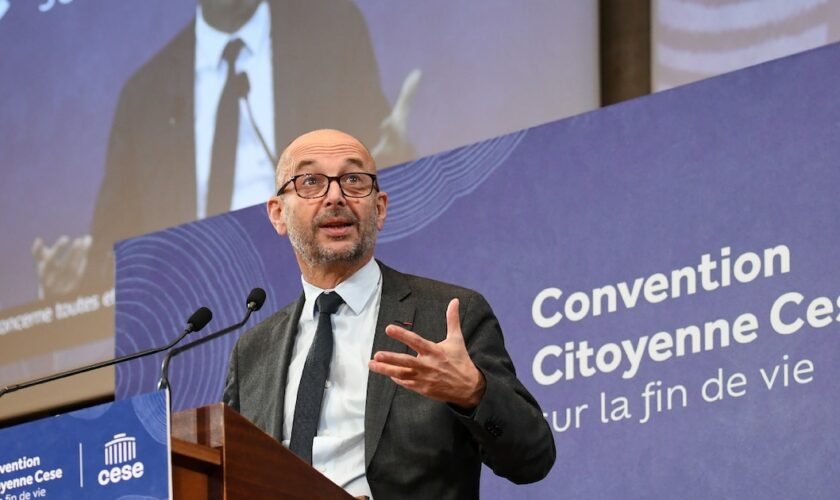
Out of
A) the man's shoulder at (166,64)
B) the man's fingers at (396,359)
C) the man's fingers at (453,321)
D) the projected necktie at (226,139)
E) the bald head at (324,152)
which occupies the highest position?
the man's shoulder at (166,64)

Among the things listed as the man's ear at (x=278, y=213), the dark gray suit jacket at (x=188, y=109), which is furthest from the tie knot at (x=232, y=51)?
the man's ear at (x=278, y=213)

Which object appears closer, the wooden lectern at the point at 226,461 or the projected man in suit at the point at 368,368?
→ the wooden lectern at the point at 226,461

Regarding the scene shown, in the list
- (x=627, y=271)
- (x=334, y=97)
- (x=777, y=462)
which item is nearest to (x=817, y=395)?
(x=777, y=462)

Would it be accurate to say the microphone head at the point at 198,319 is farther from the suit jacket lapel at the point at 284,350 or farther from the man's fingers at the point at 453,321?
the man's fingers at the point at 453,321

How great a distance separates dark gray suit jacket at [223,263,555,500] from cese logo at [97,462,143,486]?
2.14ft

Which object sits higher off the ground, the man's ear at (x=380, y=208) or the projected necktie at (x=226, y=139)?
the projected necktie at (x=226, y=139)

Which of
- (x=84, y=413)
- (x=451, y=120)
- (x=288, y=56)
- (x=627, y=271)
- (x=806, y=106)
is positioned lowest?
(x=84, y=413)

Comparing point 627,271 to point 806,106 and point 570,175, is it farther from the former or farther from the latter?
point 806,106

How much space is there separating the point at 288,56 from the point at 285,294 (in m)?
1.68

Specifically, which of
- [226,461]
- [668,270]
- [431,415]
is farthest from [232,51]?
[226,461]

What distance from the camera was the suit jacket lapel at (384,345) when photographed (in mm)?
2809

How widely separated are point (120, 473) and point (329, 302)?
3.02ft

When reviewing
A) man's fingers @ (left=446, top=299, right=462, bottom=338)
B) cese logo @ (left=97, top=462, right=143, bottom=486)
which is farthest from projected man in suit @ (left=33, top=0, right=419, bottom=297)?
cese logo @ (left=97, top=462, right=143, bottom=486)

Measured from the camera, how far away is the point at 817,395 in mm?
3625
